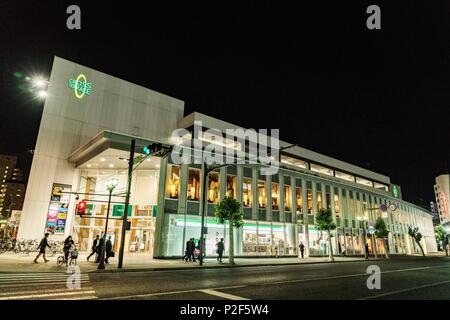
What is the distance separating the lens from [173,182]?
27.2 meters

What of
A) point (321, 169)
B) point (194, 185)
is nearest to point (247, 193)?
point (194, 185)

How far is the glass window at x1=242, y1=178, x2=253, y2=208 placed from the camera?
1262 inches

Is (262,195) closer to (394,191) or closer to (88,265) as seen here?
(88,265)

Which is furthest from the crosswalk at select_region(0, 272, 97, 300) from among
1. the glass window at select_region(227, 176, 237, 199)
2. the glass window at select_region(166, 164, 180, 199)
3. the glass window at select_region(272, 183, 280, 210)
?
the glass window at select_region(272, 183, 280, 210)

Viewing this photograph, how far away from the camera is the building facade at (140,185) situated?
26781 millimetres

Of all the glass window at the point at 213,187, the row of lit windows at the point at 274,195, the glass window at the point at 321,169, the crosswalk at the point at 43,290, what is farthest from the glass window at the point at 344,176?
the crosswalk at the point at 43,290

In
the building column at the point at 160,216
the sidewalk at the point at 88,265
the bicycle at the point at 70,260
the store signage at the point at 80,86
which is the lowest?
the sidewalk at the point at 88,265

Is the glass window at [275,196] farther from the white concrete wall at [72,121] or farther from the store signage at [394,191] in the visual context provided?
the store signage at [394,191]

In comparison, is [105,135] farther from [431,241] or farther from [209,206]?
[431,241]

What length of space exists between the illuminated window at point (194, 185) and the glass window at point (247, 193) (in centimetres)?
593

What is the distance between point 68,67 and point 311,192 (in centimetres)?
3404

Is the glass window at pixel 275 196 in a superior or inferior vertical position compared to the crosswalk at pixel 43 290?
superior

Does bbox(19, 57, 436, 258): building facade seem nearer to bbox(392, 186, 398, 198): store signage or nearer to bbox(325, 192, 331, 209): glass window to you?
A: bbox(325, 192, 331, 209): glass window

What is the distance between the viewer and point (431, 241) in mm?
76250
